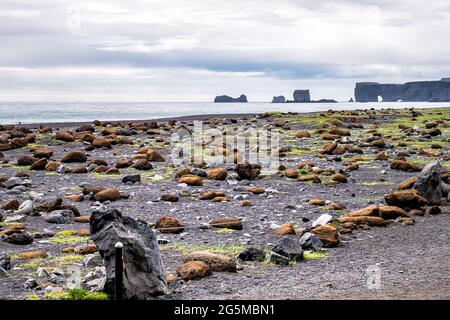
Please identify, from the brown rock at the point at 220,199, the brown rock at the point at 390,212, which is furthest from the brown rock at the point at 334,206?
the brown rock at the point at 220,199

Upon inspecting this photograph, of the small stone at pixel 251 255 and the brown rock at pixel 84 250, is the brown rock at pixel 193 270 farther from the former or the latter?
the brown rock at pixel 84 250

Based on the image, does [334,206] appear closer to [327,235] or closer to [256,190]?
[256,190]

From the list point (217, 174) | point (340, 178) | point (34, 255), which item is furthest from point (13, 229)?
point (340, 178)

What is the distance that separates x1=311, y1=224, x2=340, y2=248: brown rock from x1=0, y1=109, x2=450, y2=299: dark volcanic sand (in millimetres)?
203

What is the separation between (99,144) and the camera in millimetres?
30562

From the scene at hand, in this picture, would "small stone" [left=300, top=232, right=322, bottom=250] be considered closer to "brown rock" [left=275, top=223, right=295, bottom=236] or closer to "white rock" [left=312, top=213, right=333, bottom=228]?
"brown rock" [left=275, top=223, right=295, bottom=236]

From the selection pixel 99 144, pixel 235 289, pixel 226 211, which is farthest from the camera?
pixel 99 144

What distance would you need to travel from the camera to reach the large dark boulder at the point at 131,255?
27.4ft

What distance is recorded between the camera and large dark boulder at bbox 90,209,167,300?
27.4ft

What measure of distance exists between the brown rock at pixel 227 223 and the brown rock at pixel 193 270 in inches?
134

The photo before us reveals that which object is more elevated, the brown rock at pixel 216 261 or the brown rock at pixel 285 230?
the brown rock at pixel 216 261
